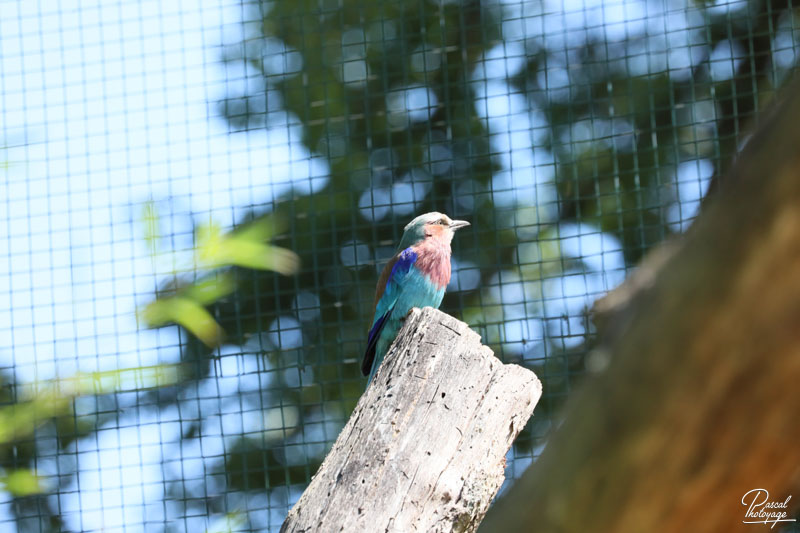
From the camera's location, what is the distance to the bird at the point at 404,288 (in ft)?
10.2

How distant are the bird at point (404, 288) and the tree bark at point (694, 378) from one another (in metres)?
2.49

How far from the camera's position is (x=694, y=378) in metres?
0.53

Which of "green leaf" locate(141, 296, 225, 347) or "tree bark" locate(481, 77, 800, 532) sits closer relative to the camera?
"tree bark" locate(481, 77, 800, 532)

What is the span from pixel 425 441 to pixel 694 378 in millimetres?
1185

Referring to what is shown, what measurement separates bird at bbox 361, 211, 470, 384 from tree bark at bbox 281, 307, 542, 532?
118 cm

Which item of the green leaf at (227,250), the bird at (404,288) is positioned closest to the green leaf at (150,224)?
the green leaf at (227,250)

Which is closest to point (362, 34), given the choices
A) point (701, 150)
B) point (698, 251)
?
point (701, 150)

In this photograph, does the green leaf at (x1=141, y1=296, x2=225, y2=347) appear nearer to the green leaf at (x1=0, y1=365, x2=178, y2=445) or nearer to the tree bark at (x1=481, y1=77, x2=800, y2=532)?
the green leaf at (x1=0, y1=365, x2=178, y2=445)

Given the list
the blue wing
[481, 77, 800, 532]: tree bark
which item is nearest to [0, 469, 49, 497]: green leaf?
[481, 77, 800, 532]: tree bark

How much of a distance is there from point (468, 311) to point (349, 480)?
255 cm

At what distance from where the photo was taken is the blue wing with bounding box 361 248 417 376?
3139mm

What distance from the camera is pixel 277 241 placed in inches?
167

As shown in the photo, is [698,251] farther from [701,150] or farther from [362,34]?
[362,34]

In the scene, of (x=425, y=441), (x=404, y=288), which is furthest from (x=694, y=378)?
(x=404, y=288)
